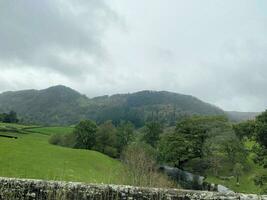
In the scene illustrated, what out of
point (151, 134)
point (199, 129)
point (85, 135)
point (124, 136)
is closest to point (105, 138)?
point (85, 135)

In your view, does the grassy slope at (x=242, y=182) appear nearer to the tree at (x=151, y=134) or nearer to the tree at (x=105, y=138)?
the tree at (x=105, y=138)

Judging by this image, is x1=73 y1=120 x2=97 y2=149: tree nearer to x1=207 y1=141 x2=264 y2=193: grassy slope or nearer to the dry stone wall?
x1=207 y1=141 x2=264 y2=193: grassy slope

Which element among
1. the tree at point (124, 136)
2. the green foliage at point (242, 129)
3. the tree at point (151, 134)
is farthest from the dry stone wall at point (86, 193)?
the tree at point (151, 134)

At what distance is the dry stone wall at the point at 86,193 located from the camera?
10211mm

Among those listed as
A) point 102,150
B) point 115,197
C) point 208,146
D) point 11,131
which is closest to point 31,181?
point 115,197

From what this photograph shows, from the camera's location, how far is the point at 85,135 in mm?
82500

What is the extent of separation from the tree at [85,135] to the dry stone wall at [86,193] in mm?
71371

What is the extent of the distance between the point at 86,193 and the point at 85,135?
72832 mm

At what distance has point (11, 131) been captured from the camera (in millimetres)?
93625

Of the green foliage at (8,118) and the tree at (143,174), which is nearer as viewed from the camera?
the tree at (143,174)

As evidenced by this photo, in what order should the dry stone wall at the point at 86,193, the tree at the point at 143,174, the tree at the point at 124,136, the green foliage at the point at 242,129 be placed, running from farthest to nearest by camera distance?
the tree at the point at 124,136 → the green foliage at the point at 242,129 → the tree at the point at 143,174 → the dry stone wall at the point at 86,193

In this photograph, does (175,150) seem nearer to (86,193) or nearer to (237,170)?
(237,170)

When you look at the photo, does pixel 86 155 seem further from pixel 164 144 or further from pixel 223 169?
pixel 223 169

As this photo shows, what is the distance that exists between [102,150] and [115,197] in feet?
235
